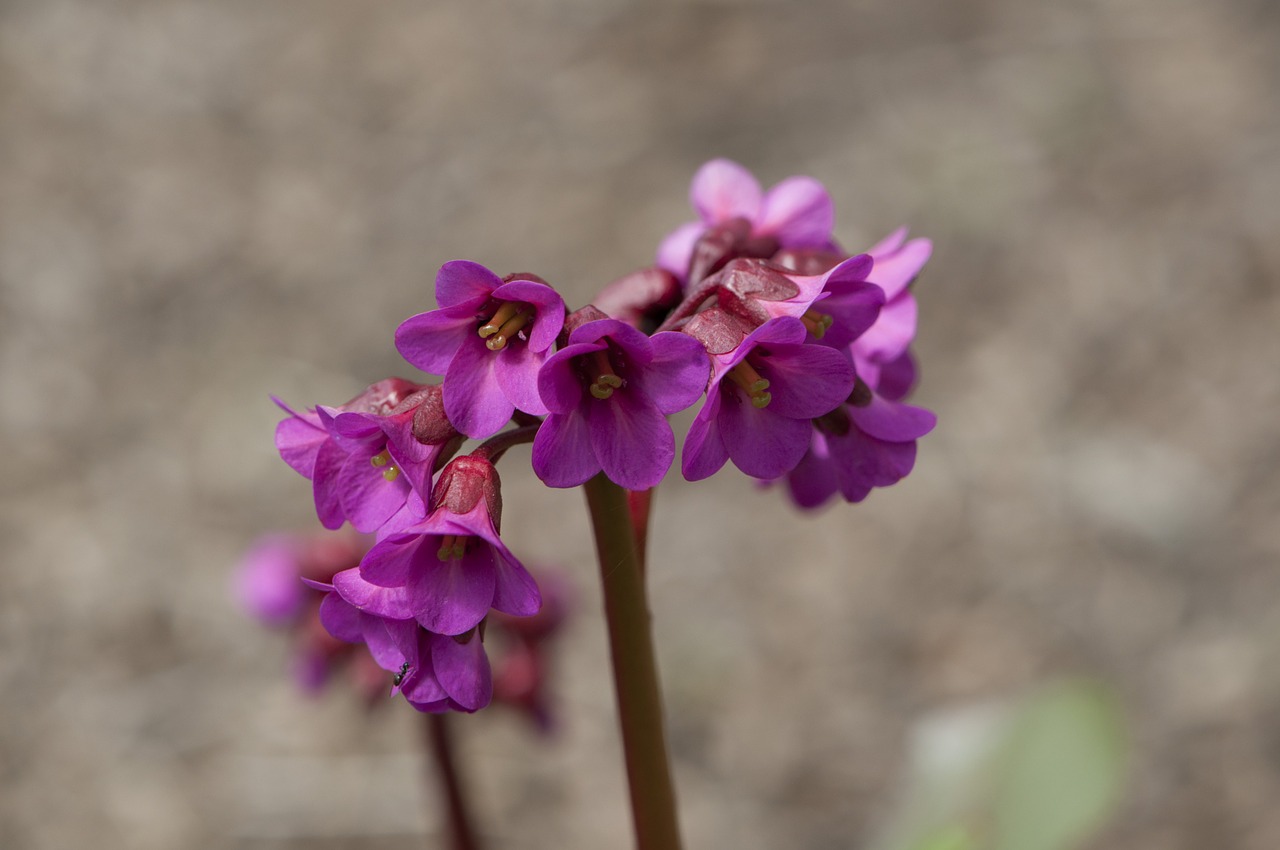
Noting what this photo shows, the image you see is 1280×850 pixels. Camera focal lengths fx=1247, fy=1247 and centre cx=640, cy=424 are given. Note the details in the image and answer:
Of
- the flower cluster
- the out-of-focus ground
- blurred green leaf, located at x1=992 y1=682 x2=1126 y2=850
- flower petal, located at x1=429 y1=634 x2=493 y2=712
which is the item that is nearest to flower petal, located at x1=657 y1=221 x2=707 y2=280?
the flower cluster

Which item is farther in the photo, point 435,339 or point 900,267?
point 900,267

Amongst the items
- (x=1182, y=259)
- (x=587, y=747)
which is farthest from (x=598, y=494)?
(x=1182, y=259)

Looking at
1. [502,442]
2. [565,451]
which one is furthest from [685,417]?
[565,451]

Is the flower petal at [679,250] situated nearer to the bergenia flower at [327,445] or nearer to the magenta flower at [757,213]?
the magenta flower at [757,213]

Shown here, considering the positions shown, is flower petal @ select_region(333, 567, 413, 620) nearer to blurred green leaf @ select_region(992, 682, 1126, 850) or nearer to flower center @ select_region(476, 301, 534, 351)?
flower center @ select_region(476, 301, 534, 351)

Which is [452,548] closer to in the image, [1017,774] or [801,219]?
[801,219]

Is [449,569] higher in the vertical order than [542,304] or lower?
lower

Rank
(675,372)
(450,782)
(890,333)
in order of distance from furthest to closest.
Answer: (450,782)
(890,333)
(675,372)
